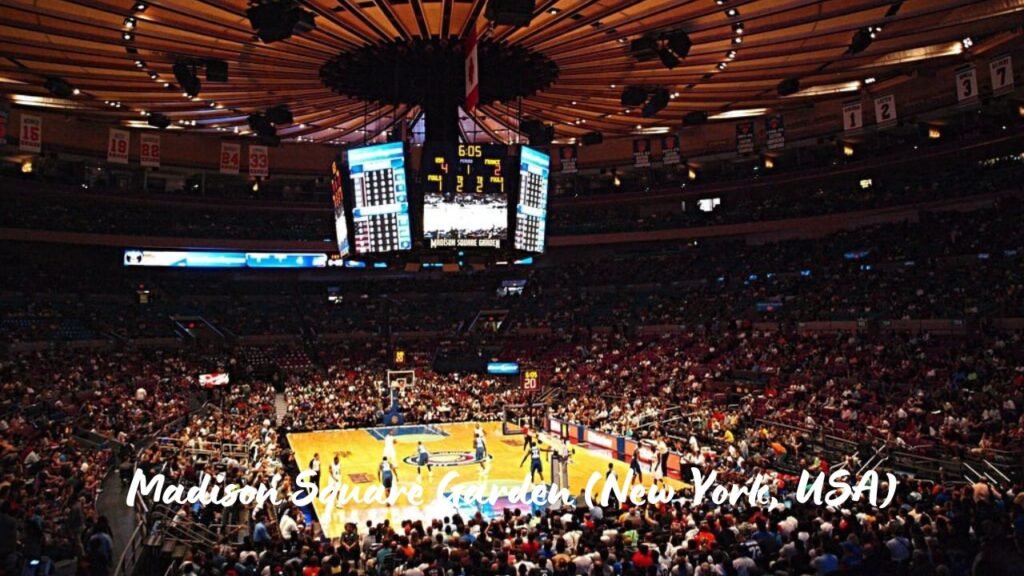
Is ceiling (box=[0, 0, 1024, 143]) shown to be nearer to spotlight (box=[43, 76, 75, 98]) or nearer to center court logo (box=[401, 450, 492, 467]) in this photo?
spotlight (box=[43, 76, 75, 98])

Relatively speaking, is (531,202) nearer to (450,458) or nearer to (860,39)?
(860,39)

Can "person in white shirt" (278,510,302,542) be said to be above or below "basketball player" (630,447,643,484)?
above

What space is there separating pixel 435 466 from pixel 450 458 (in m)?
1.43

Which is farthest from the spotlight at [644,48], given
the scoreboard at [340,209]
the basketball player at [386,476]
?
the basketball player at [386,476]

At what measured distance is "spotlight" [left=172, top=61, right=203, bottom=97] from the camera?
56.3 feet

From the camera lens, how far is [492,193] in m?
16.6

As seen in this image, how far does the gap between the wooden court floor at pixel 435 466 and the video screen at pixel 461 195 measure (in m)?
6.75

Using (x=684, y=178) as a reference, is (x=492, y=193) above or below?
below

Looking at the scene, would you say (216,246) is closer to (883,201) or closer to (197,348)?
(197,348)

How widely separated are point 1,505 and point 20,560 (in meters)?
1.10

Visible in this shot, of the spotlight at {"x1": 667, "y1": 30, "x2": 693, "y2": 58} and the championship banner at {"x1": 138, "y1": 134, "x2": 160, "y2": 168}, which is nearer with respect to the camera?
the spotlight at {"x1": 667, "y1": 30, "x2": 693, "y2": 58}

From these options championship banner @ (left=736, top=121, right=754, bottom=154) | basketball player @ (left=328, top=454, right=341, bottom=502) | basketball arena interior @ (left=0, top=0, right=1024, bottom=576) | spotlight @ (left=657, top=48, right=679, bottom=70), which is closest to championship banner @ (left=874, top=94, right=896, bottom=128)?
basketball arena interior @ (left=0, top=0, right=1024, bottom=576)

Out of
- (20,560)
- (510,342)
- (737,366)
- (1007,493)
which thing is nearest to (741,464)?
(1007,493)

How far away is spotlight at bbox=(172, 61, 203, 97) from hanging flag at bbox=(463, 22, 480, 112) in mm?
6807
